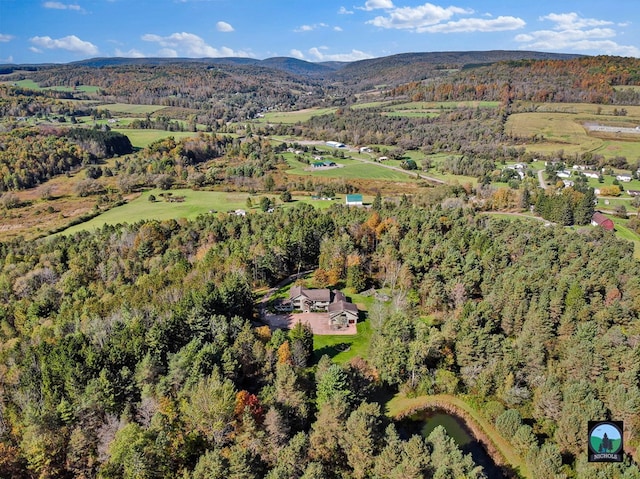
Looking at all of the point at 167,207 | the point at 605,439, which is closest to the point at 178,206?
the point at 167,207

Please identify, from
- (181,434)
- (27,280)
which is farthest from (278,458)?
(27,280)

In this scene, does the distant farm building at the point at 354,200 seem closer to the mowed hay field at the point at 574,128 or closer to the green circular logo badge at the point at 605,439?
the green circular logo badge at the point at 605,439

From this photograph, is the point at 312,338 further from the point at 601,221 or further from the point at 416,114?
the point at 416,114

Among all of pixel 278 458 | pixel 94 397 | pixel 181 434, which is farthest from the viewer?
pixel 94 397

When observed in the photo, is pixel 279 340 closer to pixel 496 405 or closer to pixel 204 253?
pixel 496 405

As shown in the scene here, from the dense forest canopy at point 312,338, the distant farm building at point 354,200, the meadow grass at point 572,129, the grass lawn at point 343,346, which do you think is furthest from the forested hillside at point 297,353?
the meadow grass at point 572,129

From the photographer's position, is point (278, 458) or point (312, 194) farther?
point (312, 194)
